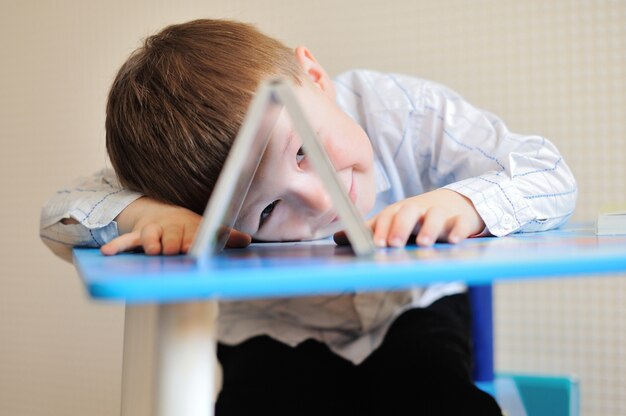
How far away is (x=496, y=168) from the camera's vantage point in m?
0.71

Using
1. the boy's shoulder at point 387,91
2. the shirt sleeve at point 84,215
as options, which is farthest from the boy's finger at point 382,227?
the boy's shoulder at point 387,91

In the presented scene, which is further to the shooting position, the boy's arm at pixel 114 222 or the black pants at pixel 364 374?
the black pants at pixel 364 374

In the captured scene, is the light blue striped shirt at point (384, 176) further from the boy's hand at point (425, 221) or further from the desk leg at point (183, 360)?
the desk leg at point (183, 360)

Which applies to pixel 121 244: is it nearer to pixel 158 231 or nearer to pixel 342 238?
pixel 158 231

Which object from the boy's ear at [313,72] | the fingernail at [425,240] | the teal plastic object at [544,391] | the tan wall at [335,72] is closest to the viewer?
the fingernail at [425,240]

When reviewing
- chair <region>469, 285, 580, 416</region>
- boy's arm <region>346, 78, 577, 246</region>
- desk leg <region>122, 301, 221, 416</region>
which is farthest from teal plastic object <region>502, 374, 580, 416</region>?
desk leg <region>122, 301, 221, 416</region>

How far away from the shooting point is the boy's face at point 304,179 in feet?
1.93

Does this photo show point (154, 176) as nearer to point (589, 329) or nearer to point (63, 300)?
point (589, 329)

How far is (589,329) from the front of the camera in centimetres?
118

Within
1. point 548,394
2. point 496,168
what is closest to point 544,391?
point 548,394

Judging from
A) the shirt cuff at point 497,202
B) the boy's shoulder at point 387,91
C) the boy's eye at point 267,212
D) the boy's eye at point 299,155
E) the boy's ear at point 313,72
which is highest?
the boy's ear at point 313,72

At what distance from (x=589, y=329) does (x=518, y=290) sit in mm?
140

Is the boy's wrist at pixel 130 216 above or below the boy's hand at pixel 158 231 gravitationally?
below

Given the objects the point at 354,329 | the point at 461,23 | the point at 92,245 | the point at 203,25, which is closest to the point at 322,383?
the point at 354,329
